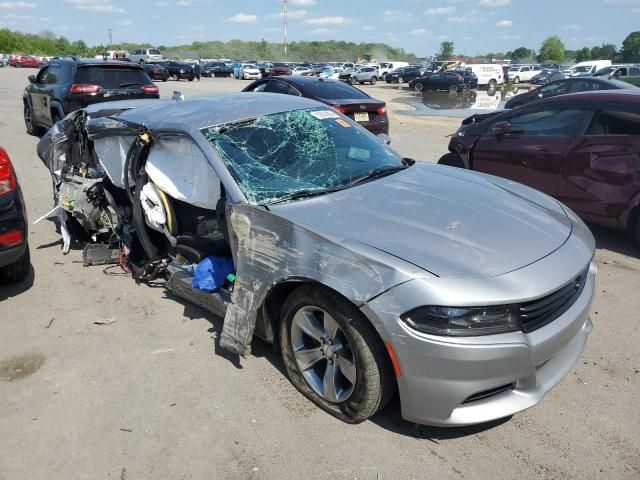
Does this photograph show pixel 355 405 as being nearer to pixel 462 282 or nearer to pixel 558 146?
pixel 462 282

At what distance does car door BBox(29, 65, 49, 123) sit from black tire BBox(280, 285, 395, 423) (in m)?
10.4

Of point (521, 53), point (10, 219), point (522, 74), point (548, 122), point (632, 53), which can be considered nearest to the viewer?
point (10, 219)

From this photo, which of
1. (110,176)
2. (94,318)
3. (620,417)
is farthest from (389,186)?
(110,176)

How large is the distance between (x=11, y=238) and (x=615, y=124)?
220 inches

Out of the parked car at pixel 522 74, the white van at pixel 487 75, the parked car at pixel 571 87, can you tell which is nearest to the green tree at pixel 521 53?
the parked car at pixel 522 74

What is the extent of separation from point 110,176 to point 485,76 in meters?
33.3

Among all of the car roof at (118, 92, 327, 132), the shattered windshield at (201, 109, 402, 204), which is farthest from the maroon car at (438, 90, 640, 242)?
the car roof at (118, 92, 327, 132)

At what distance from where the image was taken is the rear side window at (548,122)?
214 inches

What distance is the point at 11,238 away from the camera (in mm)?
3957

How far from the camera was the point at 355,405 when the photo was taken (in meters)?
2.65

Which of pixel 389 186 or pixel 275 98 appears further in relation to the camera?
pixel 275 98

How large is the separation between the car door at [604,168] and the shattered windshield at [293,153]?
2419mm

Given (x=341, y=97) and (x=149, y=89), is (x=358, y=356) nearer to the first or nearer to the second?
(x=341, y=97)

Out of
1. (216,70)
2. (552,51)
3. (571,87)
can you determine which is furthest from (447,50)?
(571,87)
